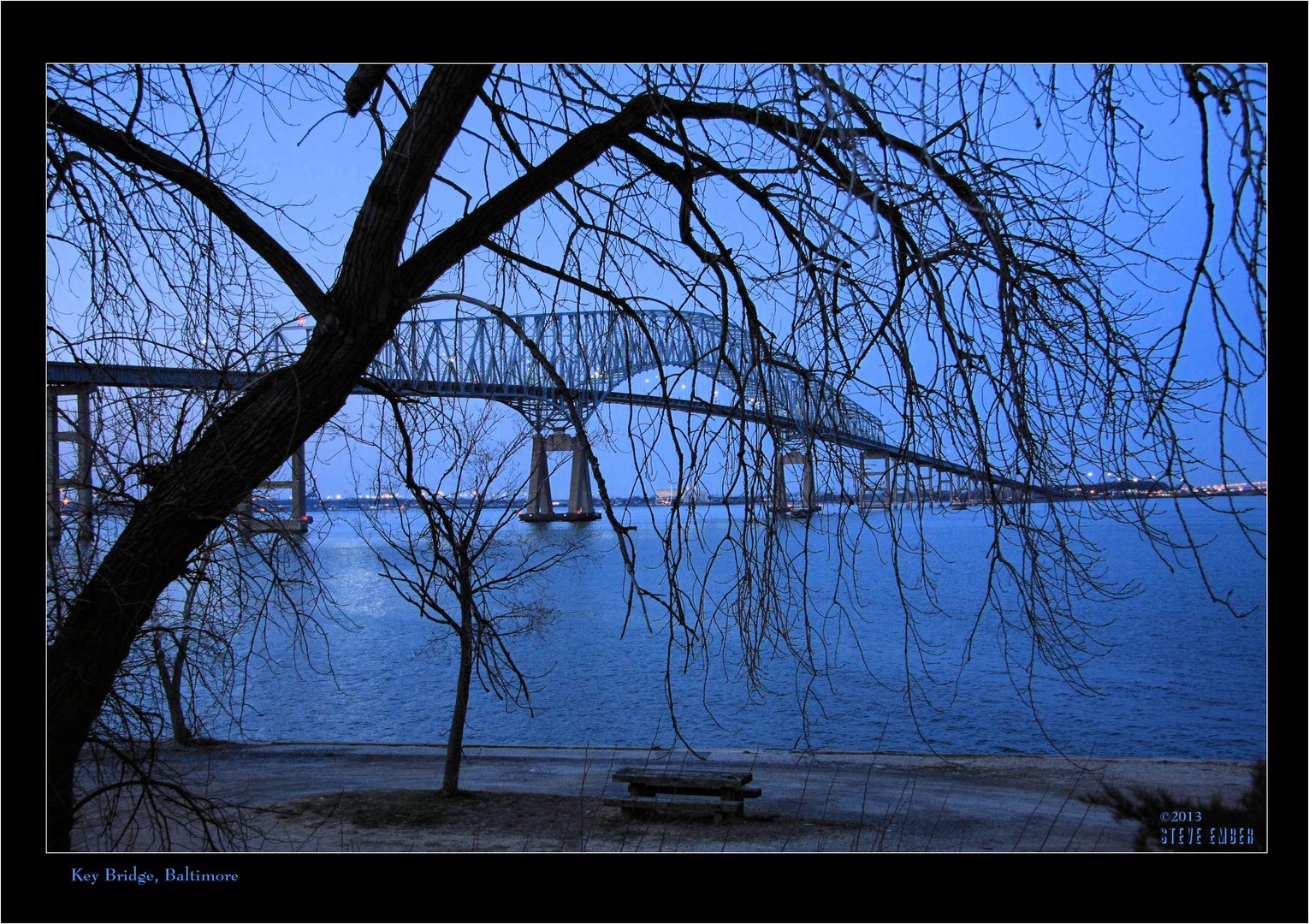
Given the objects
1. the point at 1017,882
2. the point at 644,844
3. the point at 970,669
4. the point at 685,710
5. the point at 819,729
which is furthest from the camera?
the point at 970,669

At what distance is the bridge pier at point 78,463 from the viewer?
2.42m

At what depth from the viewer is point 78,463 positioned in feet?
8.91

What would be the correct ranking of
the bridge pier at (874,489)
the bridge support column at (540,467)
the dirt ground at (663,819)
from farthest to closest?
the dirt ground at (663,819) → the bridge support column at (540,467) → the bridge pier at (874,489)

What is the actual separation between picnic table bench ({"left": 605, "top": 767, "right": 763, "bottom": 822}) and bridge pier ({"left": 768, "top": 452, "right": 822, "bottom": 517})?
5079 mm

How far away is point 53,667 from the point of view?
2236mm

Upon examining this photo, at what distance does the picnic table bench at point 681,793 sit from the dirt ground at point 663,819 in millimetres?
113

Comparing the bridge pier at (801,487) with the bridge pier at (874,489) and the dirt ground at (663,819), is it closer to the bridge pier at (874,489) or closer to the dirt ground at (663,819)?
the bridge pier at (874,489)

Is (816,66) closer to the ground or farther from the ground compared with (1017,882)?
farther from the ground

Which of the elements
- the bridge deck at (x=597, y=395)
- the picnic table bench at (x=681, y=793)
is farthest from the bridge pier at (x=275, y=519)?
the picnic table bench at (x=681, y=793)

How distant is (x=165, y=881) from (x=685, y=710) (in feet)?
45.5

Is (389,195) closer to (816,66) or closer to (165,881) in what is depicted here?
(816,66)

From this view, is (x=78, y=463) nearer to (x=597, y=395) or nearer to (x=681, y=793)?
(x=597, y=395)

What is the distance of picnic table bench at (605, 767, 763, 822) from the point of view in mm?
7582

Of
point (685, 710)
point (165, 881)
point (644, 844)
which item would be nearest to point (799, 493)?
point (165, 881)
